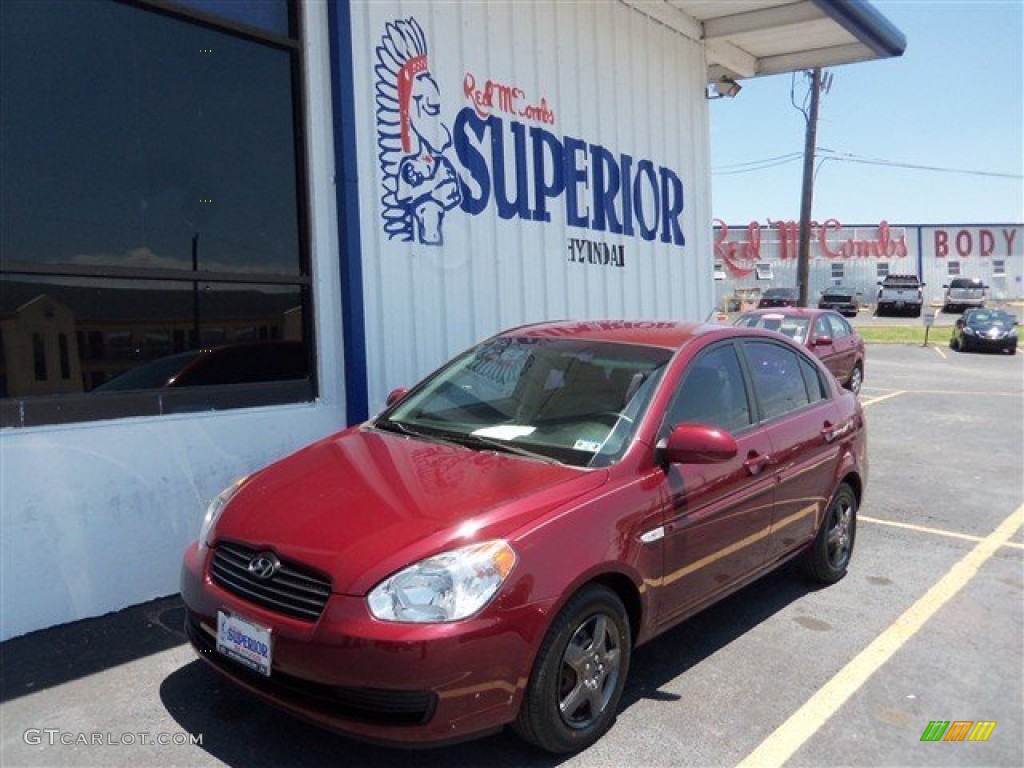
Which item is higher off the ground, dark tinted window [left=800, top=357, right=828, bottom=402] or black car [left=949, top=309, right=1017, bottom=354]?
dark tinted window [left=800, top=357, right=828, bottom=402]

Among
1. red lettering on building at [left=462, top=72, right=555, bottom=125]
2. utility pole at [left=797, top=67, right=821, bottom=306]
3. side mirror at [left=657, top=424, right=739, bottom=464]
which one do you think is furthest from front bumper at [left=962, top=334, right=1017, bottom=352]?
side mirror at [left=657, top=424, right=739, bottom=464]

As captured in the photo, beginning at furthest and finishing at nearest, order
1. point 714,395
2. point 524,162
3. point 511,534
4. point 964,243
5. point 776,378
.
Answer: point 964,243 → point 524,162 → point 776,378 → point 714,395 → point 511,534

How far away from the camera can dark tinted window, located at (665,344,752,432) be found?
3.82 metres

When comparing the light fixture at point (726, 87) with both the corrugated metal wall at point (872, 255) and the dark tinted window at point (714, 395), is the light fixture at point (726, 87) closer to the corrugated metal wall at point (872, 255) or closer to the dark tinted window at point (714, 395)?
the dark tinted window at point (714, 395)

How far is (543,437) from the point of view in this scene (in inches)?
143

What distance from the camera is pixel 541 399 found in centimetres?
393

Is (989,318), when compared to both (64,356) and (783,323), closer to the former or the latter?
(783,323)

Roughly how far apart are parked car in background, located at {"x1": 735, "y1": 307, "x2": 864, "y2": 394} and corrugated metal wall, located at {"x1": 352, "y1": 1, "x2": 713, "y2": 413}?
4720 millimetres

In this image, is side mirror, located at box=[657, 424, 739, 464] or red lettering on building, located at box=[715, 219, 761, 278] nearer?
side mirror, located at box=[657, 424, 739, 464]

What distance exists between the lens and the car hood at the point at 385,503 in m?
2.80

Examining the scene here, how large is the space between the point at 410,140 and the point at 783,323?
9916mm

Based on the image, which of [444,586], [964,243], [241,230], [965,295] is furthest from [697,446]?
[964,243]

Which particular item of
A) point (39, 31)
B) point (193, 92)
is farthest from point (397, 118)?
point (39, 31)

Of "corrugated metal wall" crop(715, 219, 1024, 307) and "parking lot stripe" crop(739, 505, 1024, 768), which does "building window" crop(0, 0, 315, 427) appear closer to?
"parking lot stripe" crop(739, 505, 1024, 768)
